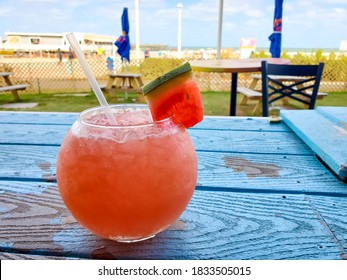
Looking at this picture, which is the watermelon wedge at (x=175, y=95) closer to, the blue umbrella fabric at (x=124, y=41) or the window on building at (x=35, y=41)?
the blue umbrella fabric at (x=124, y=41)

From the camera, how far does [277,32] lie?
4.72 m

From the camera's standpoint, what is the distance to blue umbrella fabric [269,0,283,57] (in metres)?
4.59

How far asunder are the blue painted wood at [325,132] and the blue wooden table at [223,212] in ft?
0.08

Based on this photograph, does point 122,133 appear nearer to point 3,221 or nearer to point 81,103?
point 3,221

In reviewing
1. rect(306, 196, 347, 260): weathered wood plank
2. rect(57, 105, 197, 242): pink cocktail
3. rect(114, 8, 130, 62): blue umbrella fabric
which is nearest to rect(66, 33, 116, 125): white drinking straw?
rect(57, 105, 197, 242): pink cocktail

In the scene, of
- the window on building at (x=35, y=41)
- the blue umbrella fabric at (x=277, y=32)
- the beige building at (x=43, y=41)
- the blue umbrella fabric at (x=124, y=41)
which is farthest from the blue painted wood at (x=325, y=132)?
the window on building at (x=35, y=41)

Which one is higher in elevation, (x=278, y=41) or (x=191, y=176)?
(x=278, y=41)

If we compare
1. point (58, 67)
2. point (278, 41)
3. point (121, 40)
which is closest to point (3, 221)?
point (278, 41)

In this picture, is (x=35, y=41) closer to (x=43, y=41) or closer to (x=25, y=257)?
(x=43, y=41)

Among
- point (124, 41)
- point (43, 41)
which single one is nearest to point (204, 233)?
point (124, 41)

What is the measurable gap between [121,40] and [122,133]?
6031mm

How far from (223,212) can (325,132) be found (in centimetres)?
41

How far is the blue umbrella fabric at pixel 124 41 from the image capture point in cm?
603
